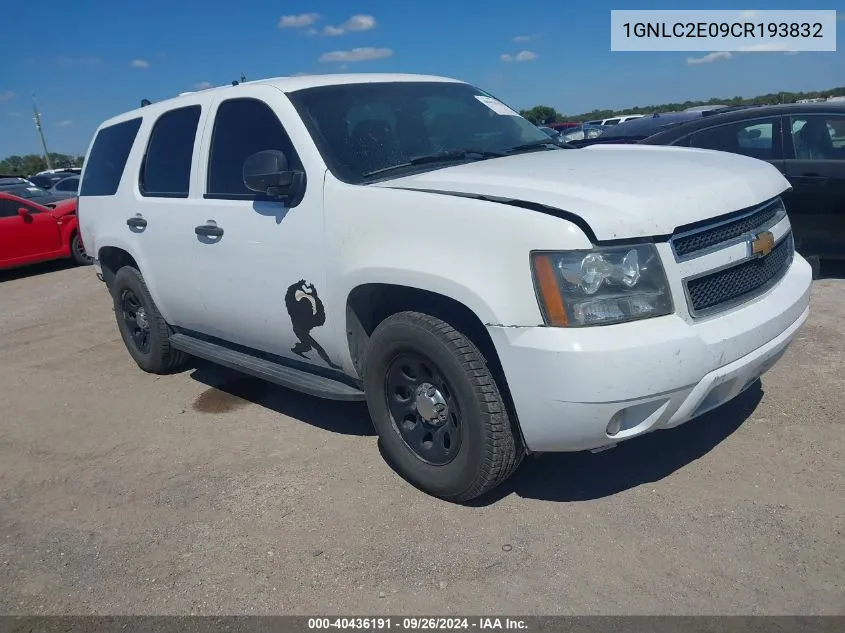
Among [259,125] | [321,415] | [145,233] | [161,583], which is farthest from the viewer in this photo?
[145,233]

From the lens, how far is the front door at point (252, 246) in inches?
144

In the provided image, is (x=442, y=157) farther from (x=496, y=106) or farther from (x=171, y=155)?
(x=171, y=155)

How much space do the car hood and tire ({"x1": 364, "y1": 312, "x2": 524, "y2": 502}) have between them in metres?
0.63

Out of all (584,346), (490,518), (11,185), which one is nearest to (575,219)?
(584,346)

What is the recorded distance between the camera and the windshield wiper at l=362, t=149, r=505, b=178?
3621 millimetres

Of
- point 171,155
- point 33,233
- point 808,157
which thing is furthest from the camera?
point 33,233

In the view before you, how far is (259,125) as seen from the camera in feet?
13.1

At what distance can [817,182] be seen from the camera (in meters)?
6.18

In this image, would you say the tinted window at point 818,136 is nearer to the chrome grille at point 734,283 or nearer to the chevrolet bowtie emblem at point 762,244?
the chrome grille at point 734,283

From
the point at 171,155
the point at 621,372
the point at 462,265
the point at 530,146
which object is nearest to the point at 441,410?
the point at 462,265

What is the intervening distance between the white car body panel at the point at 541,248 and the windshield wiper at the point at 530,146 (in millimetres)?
178

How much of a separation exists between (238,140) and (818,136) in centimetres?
501

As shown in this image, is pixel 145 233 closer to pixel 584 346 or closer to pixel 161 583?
pixel 161 583

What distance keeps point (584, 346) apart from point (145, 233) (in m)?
3.39
